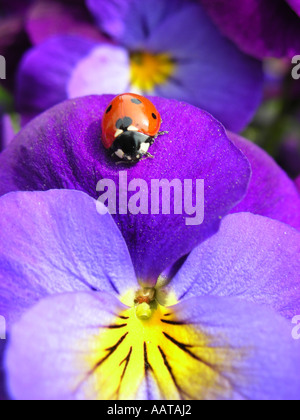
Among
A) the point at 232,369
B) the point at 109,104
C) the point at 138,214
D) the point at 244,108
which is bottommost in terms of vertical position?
the point at 232,369

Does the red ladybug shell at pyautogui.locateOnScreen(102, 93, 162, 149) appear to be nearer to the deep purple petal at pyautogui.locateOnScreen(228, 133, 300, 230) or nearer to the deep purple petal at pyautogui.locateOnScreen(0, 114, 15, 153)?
the deep purple petal at pyautogui.locateOnScreen(228, 133, 300, 230)

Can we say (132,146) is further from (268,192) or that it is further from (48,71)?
(48,71)

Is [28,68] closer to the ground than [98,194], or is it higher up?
higher up

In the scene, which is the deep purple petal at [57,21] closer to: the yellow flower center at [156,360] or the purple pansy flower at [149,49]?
the purple pansy flower at [149,49]

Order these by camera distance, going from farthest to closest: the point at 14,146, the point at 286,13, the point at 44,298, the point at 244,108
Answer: the point at 244,108 → the point at 286,13 → the point at 14,146 → the point at 44,298

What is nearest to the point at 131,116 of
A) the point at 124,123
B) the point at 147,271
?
the point at 124,123

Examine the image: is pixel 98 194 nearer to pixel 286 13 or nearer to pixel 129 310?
pixel 129 310

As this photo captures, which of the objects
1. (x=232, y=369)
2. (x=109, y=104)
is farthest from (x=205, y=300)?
(x=109, y=104)

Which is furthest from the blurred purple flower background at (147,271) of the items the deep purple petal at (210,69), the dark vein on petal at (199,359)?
the deep purple petal at (210,69)

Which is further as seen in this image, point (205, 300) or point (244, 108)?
point (244, 108)
